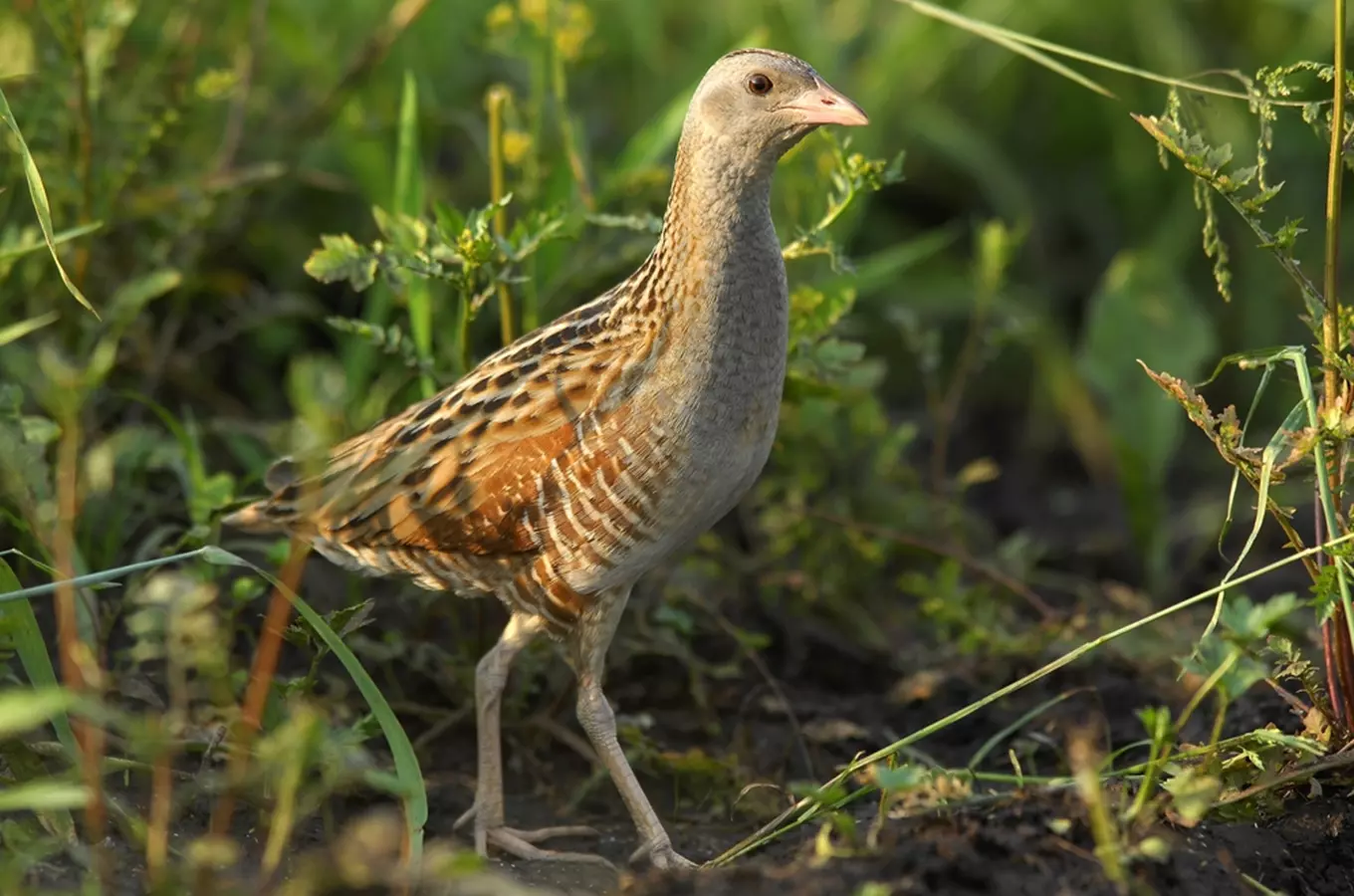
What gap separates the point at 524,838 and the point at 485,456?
759 millimetres

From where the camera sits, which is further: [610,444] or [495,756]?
[495,756]

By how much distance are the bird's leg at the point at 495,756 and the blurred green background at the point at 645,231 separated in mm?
563

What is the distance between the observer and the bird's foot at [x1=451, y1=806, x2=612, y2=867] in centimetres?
345

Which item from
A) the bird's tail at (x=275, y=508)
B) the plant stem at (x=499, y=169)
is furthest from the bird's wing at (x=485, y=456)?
the plant stem at (x=499, y=169)

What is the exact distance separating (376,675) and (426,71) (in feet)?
7.33

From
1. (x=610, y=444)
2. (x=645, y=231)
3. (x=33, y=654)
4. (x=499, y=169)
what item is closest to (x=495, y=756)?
(x=610, y=444)

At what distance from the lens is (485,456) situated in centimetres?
347

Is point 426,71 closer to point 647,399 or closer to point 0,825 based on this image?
point 647,399

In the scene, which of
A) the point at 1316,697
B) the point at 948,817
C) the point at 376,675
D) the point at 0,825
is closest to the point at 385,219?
the point at 376,675

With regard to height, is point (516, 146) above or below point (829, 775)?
above

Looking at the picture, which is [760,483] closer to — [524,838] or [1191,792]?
[524,838]

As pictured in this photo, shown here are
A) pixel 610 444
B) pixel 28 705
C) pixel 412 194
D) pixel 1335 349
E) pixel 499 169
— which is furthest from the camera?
pixel 412 194

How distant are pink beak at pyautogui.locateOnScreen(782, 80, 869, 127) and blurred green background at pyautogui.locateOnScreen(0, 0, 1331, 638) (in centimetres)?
49

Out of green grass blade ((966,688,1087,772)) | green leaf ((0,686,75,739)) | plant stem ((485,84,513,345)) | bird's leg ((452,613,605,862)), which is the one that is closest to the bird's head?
plant stem ((485,84,513,345))
